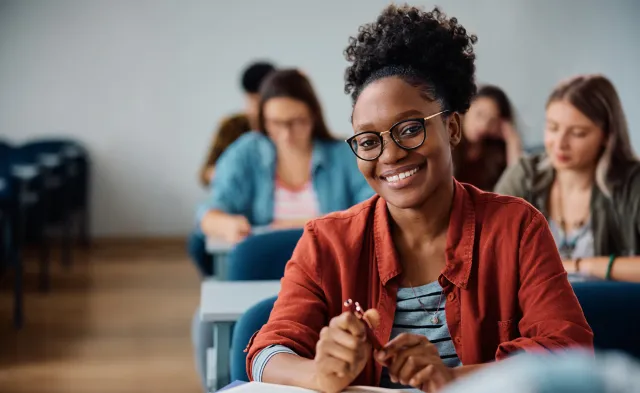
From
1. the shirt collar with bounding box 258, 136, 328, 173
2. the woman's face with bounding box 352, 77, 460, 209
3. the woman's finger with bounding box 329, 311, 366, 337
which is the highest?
the woman's face with bounding box 352, 77, 460, 209

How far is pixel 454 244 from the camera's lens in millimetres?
1597

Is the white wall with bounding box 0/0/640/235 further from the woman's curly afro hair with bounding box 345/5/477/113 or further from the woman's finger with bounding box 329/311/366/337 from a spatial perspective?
the woman's finger with bounding box 329/311/366/337

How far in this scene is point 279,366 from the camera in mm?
1493

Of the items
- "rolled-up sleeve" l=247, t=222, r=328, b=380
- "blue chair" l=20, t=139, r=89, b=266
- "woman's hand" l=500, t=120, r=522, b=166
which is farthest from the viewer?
"blue chair" l=20, t=139, r=89, b=266

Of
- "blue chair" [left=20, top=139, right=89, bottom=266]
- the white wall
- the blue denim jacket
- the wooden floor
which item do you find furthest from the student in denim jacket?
the white wall

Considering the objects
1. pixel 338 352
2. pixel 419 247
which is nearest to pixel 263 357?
pixel 338 352

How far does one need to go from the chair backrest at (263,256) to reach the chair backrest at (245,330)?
0.73m

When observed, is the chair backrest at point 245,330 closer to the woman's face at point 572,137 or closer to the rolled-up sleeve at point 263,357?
the rolled-up sleeve at point 263,357

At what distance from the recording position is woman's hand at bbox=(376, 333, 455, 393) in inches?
52.9

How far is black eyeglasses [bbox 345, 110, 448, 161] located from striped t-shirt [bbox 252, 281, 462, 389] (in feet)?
0.86

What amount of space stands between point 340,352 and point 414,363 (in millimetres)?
115

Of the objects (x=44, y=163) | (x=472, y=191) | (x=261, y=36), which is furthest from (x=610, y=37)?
(x=472, y=191)

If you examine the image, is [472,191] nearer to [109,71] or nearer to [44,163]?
[44,163]

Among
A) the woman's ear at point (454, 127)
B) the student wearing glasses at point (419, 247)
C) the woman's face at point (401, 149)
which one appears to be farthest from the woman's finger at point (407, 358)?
the woman's ear at point (454, 127)
